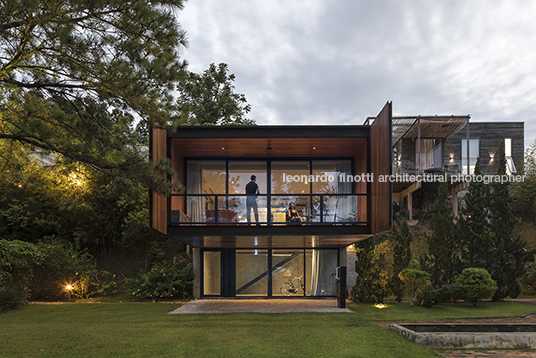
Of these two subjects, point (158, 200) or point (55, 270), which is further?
point (55, 270)

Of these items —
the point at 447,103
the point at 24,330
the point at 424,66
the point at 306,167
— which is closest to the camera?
the point at 24,330

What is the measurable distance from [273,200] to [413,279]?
5272 mm

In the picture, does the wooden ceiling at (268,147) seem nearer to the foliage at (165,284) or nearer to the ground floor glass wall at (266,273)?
the ground floor glass wall at (266,273)

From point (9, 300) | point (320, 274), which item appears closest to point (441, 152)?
point (320, 274)

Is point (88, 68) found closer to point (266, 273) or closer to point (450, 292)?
point (266, 273)

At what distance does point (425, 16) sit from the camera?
15.8 m

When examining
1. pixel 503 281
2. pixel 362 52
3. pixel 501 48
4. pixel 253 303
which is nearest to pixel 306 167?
pixel 253 303

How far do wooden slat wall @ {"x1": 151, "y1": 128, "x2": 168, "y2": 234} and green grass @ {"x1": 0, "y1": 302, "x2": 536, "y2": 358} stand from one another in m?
2.35

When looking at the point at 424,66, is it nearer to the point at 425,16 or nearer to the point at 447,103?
the point at 425,16

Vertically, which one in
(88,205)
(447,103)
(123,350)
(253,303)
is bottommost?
(253,303)

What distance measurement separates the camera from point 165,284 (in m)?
13.1

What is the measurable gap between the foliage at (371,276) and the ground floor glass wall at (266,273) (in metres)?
1.43

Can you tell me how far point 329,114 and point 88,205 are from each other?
68812 mm

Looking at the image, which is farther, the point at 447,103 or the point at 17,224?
the point at 447,103
